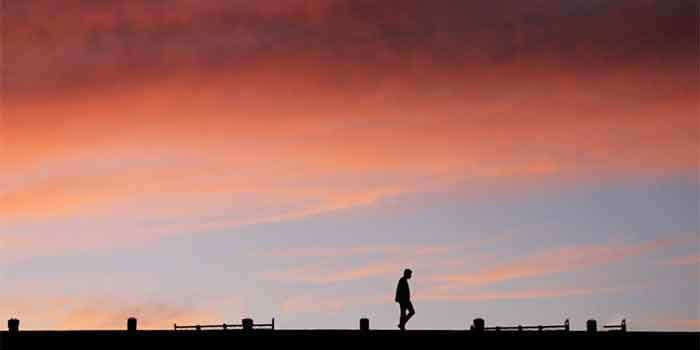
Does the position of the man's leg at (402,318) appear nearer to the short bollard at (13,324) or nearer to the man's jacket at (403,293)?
the man's jacket at (403,293)

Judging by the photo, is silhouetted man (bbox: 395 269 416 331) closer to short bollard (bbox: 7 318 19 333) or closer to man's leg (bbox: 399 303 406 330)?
man's leg (bbox: 399 303 406 330)

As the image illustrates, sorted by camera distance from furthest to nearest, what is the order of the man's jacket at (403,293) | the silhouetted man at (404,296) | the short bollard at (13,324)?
the man's jacket at (403,293)
the silhouetted man at (404,296)
the short bollard at (13,324)
